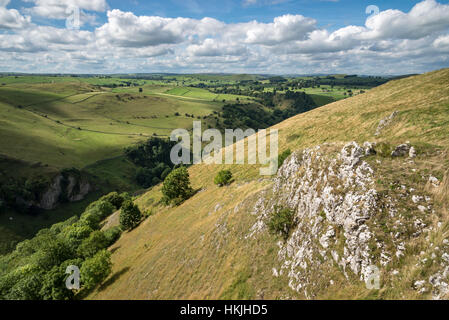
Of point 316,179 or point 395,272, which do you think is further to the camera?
point 316,179

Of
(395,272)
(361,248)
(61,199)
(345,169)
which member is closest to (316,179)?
(345,169)

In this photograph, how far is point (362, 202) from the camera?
57.4 ft

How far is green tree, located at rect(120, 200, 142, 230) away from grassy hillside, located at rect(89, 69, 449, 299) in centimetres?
345

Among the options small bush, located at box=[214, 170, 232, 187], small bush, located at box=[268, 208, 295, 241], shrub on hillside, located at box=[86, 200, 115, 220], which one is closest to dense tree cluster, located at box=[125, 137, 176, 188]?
shrub on hillside, located at box=[86, 200, 115, 220]

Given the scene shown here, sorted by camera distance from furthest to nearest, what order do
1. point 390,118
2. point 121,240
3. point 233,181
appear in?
1. point 121,240
2. point 233,181
3. point 390,118

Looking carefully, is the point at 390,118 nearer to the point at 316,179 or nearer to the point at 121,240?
the point at 316,179

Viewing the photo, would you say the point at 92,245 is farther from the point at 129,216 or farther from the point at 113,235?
the point at 129,216

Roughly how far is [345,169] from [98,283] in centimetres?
Result: 5075

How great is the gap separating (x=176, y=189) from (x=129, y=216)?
17104 millimetres

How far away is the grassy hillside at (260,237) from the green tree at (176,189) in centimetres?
385

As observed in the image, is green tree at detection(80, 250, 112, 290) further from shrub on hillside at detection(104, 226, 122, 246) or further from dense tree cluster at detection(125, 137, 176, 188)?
dense tree cluster at detection(125, 137, 176, 188)

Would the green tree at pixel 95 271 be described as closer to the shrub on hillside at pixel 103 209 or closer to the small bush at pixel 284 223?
the small bush at pixel 284 223

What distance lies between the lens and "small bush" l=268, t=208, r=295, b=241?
23.9m

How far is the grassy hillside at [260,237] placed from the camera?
15.2 metres
